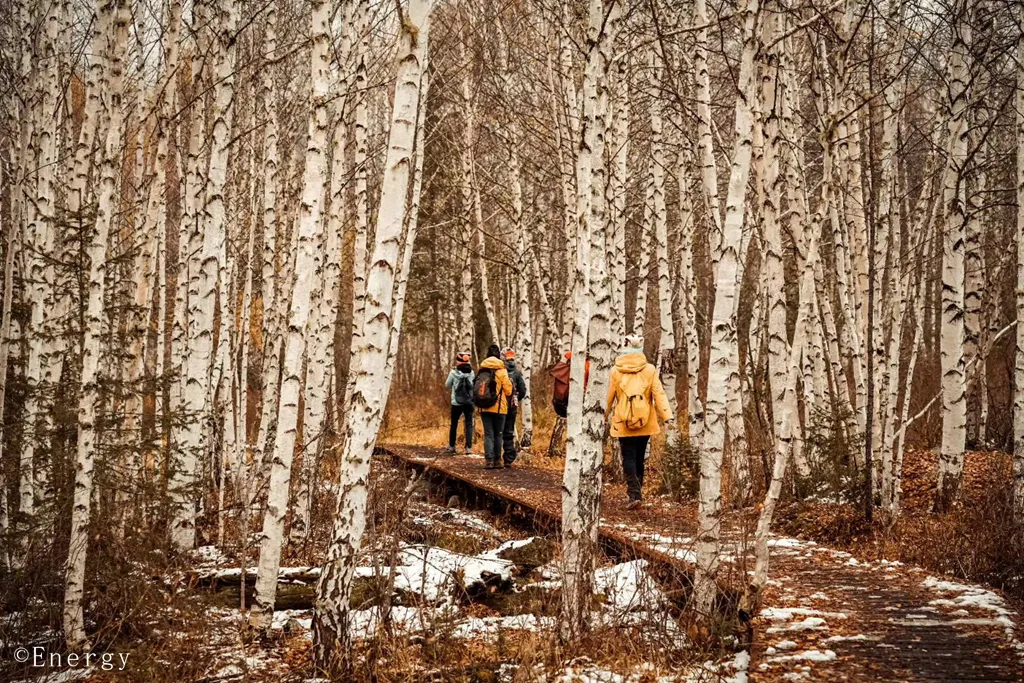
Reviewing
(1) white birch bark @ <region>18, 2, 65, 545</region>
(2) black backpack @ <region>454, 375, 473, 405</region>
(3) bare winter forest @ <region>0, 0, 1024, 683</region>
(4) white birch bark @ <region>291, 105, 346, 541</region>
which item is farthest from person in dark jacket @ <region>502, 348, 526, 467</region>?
(1) white birch bark @ <region>18, 2, 65, 545</region>

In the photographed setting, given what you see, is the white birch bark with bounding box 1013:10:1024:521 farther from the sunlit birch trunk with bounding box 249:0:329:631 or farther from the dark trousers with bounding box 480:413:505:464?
the dark trousers with bounding box 480:413:505:464

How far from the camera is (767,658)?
14.3 feet

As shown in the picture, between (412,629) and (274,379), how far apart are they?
14.9ft

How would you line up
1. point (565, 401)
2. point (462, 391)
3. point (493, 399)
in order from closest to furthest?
point (565, 401), point (493, 399), point (462, 391)

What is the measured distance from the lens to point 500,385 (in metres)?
12.5

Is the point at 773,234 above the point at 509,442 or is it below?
above

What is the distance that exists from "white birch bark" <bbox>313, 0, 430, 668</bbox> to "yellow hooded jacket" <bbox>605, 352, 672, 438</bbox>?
4.56m

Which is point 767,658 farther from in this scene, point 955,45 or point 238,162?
point 238,162

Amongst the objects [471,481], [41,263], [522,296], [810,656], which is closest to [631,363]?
[471,481]

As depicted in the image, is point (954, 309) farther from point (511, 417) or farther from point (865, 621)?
point (511, 417)

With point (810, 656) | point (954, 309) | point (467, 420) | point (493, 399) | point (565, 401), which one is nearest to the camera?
point (810, 656)

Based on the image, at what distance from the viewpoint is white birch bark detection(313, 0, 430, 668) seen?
4.38 metres

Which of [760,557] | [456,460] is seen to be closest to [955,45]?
[760,557]

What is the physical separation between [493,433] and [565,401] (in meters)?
1.54
